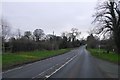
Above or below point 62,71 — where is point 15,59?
above

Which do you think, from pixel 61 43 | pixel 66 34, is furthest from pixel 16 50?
pixel 66 34

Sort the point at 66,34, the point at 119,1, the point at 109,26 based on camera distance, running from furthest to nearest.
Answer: the point at 66,34 < the point at 109,26 < the point at 119,1

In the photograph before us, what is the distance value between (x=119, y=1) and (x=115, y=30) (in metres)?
5.91

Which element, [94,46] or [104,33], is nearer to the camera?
[104,33]

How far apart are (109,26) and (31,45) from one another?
20404 millimetres

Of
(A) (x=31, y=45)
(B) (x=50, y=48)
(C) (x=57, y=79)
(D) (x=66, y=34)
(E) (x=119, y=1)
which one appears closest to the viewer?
(C) (x=57, y=79)

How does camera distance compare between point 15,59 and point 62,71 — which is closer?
point 62,71

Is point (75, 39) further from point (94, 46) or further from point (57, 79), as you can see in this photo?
point (57, 79)

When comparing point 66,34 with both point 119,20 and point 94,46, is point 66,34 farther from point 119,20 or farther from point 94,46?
point 119,20

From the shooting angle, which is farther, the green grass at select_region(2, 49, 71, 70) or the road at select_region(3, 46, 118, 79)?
the green grass at select_region(2, 49, 71, 70)

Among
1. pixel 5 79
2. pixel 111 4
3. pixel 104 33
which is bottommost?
pixel 5 79

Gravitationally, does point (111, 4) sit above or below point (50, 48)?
above

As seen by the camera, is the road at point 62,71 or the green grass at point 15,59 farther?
the green grass at point 15,59

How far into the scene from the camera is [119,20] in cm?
5716
